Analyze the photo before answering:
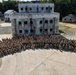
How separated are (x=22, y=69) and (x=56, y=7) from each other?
5541cm

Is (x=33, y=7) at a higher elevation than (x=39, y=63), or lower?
higher

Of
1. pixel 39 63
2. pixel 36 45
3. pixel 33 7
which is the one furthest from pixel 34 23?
pixel 39 63

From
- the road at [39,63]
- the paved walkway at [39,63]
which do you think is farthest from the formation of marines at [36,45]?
the paved walkway at [39,63]

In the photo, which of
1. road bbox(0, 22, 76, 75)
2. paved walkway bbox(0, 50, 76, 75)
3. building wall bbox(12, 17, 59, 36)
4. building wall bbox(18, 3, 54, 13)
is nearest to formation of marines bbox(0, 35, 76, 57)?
road bbox(0, 22, 76, 75)

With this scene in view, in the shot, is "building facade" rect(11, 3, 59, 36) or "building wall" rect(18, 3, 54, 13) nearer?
"building facade" rect(11, 3, 59, 36)

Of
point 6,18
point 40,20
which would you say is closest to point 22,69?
point 40,20

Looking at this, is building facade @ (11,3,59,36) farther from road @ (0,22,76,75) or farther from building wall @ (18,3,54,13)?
road @ (0,22,76,75)

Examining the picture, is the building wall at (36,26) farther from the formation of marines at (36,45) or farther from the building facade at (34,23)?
the formation of marines at (36,45)

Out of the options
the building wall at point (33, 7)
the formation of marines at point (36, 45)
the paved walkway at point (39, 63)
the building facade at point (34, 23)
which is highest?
the building wall at point (33, 7)

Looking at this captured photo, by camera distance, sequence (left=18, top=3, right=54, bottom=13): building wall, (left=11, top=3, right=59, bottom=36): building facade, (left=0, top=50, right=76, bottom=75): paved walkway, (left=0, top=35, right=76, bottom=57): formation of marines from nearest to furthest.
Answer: (left=0, top=50, right=76, bottom=75): paved walkway, (left=0, top=35, right=76, bottom=57): formation of marines, (left=11, top=3, right=59, bottom=36): building facade, (left=18, top=3, right=54, bottom=13): building wall

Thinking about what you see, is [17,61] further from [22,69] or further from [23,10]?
[23,10]

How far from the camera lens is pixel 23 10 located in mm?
45844

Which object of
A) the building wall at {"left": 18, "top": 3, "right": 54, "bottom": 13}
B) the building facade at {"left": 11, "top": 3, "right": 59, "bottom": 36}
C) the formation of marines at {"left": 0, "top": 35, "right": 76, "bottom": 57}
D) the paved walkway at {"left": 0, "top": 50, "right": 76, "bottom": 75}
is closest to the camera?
the paved walkway at {"left": 0, "top": 50, "right": 76, "bottom": 75}

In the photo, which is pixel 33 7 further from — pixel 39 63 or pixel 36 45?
pixel 39 63
